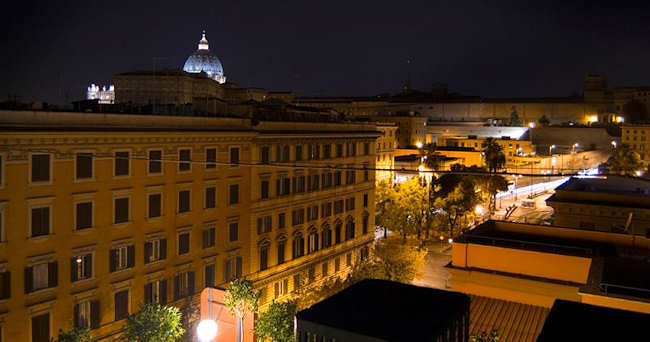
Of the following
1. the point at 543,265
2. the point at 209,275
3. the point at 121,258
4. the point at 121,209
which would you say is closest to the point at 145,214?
the point at 121,209

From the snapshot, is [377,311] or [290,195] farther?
[290,195]

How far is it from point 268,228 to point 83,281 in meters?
11.4

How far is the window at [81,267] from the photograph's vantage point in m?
22.1

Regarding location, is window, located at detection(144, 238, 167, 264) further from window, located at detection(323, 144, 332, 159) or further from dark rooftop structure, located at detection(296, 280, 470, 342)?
dark rooftop structure, located at detection(296, 280, 470, 342)

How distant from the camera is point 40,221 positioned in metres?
21.1

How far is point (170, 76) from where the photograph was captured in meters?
58.7

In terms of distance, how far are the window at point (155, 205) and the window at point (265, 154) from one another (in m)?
7.05

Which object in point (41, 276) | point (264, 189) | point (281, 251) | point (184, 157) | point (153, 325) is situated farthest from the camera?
point (281, 251)

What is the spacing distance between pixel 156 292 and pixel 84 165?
6.22 m

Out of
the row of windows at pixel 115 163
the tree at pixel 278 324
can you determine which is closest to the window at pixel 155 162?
the row of windows at pixel 115 163

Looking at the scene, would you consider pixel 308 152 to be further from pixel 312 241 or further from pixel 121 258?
pixel 121 258

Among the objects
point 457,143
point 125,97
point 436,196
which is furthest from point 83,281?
point 457,143

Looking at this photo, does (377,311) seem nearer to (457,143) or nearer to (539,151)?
(457,143)

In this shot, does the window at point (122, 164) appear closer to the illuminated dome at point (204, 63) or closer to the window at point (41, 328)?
the window at point (41, 328)
